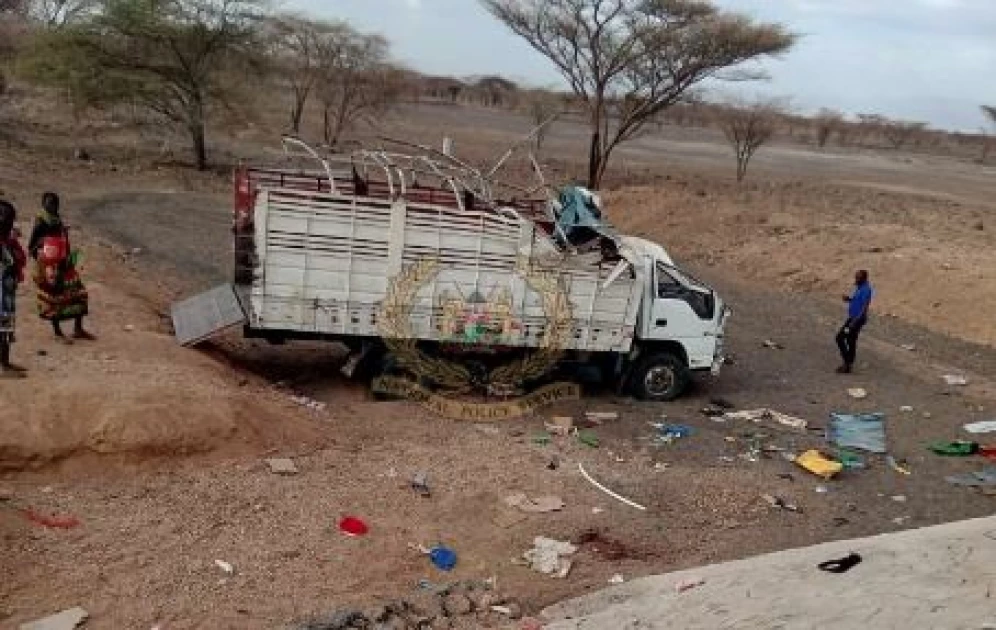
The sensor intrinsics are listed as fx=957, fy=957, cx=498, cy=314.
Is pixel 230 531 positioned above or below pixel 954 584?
below

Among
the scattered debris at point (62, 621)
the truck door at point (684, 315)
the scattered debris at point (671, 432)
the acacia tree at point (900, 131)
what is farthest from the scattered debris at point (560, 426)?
the acacia tree at point (900, 131)

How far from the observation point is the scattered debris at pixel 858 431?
10289 mm

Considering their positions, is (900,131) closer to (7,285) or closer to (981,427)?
(981,427)

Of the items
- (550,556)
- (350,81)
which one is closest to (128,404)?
(550,556)

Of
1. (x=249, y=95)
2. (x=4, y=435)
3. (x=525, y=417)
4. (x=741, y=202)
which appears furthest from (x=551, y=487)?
(x=249, y=95)

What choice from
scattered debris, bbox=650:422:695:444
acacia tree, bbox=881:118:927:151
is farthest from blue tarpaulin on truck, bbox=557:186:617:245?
acacia tree, bbox=881:118:927:151

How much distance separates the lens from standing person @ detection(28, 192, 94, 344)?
29.2ft

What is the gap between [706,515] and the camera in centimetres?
820

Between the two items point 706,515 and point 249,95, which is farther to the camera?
point 249,95

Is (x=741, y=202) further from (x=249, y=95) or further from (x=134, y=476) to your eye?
(x=134, y=476)

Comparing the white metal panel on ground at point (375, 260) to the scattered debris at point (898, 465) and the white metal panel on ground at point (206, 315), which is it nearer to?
the white metal panel on ground at point (206, 315)

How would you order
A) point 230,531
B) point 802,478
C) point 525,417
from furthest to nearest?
1. point 525,417
2. point 802,478
3. point 230,531

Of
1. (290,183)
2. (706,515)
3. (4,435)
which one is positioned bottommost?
(706,515)

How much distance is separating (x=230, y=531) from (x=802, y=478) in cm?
538
